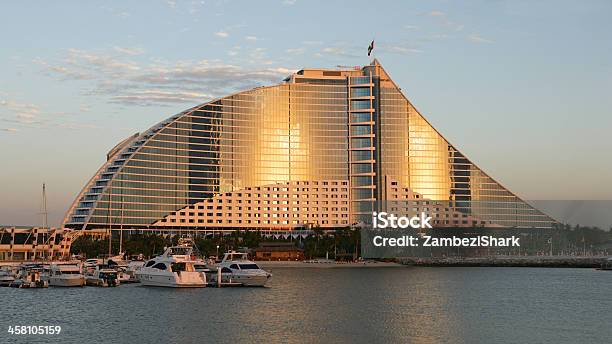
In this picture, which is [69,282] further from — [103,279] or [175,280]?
[175,280]

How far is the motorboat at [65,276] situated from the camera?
12812 centimetres

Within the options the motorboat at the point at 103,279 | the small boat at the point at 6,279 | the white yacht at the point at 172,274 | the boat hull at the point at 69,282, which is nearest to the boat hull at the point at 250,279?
the white yacht at the point at 172,274

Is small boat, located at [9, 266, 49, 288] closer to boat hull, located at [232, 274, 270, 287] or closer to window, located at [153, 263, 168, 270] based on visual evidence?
window, located at [153, 263, 168, 270]

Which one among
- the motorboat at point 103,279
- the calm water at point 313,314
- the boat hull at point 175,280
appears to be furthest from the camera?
the motorboat at point 103,279

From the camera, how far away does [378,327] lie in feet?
267

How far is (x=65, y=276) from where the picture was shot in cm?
12838

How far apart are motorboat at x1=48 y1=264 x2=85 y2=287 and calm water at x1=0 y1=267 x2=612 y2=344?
2226mm

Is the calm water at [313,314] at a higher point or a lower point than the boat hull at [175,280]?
lower

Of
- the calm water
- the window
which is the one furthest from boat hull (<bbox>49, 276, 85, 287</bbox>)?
the window

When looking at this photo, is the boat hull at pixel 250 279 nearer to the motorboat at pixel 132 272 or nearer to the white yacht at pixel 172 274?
the white yacht at pixel 172 274

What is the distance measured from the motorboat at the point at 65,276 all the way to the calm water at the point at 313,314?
87.6 inches

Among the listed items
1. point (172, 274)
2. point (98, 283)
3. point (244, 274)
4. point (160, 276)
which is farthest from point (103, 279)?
point (244, 274)

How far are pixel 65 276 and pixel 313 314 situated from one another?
52818 mm

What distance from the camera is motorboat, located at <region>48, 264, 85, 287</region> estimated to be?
420 feet
